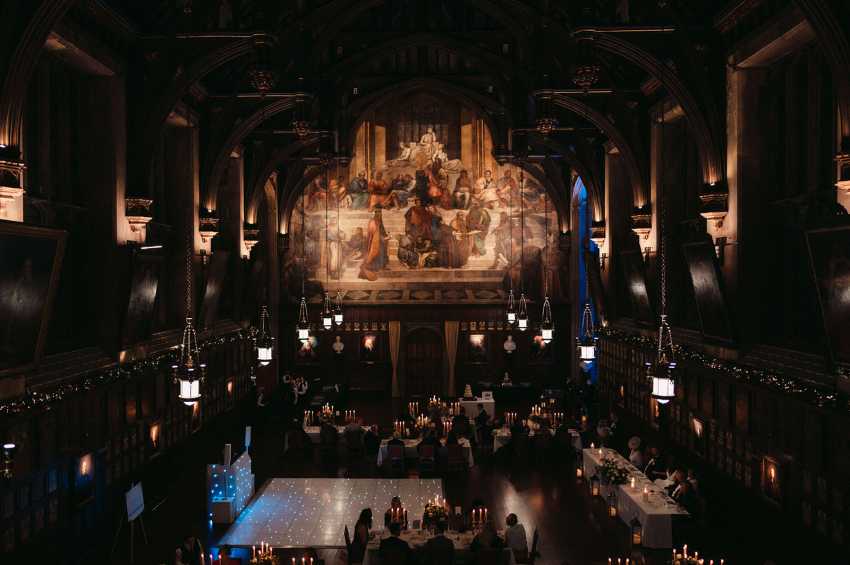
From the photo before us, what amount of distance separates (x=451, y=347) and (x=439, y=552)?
18.0 metres

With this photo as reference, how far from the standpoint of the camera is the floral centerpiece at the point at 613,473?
13367 mm

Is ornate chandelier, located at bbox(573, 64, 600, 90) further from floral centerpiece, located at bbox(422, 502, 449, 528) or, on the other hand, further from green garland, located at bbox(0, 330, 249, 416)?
green garland, located at bbox(0, 330, 249, 416)

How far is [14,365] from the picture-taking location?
30.1 ft

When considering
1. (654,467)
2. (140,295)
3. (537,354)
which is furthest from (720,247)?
(537,354)

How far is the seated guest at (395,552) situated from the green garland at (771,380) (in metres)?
5.58

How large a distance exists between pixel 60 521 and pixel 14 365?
118 inches

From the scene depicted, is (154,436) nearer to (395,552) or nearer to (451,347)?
(395,552)

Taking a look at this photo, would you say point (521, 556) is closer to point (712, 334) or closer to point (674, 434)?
point (712, 334)

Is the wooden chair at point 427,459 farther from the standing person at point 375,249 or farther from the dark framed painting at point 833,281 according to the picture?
the standing person at point 375,249

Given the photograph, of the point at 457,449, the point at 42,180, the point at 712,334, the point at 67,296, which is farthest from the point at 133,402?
the point at 712,334

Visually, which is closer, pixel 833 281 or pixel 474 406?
pixel 833 281

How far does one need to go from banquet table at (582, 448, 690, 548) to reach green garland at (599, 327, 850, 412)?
232 cm

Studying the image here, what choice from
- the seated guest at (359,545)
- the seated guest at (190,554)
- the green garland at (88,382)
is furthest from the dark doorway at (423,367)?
the seated guest at (190,554)

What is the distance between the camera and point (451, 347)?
27.8 metres
